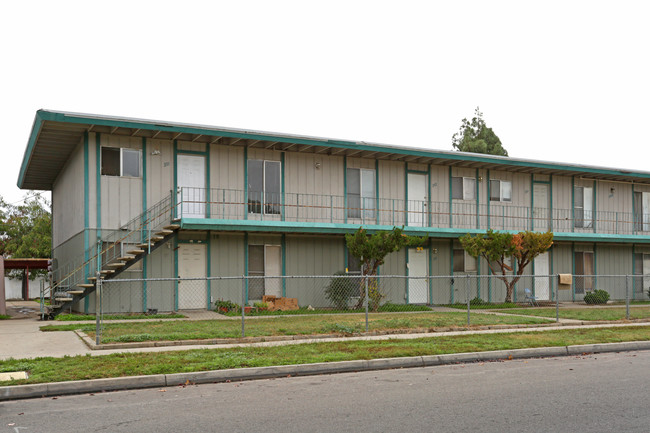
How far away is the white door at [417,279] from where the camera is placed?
25172 mm

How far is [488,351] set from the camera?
12.0 meters

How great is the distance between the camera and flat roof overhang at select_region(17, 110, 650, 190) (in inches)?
768

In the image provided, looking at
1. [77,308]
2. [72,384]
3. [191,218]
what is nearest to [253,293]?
[191,218]

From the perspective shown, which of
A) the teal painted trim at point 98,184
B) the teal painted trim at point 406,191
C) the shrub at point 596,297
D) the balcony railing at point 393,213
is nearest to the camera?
the teal painted trim at point 98,184

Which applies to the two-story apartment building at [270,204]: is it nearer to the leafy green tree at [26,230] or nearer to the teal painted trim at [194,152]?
the teal painted trim at [194,152]

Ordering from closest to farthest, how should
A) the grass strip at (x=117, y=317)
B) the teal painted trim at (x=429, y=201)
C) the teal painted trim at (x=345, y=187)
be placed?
the grass strip at (x=117, y=317) → the teal painted trim at (x=345, y=187) → the teal painted trim at (x=429, y=201)

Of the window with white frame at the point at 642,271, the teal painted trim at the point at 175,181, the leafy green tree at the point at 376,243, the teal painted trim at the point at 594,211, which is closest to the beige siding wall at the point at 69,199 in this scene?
the teal painted trim at the point at 175,181

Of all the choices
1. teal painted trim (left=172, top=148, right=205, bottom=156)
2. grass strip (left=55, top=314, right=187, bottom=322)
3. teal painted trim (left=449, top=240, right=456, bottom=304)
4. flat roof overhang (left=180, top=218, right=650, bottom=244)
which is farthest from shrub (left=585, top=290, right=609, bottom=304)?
grass strip (left=55, top=314, right=187, bottom=322)

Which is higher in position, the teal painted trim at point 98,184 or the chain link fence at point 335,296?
the teal painted trim at point 98,184

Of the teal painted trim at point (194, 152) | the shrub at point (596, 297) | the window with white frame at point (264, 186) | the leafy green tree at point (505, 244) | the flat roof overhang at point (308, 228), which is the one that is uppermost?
the teal painted trim at point (194, 152)

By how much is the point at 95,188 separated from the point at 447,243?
14211mm

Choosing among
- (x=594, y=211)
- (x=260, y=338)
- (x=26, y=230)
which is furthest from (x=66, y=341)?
(x=26, y=230)

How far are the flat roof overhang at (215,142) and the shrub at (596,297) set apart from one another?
5544 millimetres

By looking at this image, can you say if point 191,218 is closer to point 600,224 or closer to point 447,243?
point 447,243
